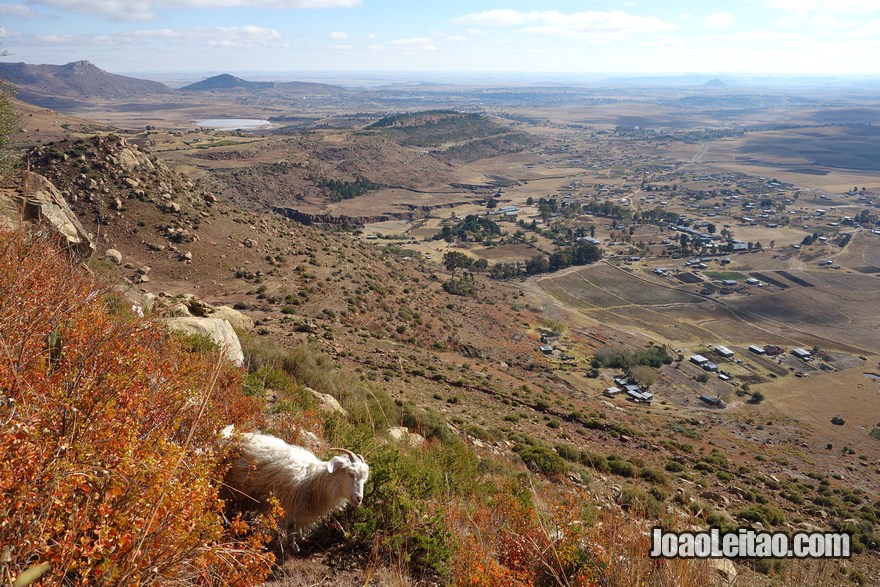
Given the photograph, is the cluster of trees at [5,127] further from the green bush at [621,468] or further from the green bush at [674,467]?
the green bush at [674,467]

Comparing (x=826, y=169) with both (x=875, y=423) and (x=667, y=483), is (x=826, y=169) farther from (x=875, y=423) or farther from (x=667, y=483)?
(x=667, y=483)

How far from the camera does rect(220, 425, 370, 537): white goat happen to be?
4.55 m

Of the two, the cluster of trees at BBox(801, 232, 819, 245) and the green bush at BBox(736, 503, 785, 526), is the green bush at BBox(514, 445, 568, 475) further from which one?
the cluster of trees at BBox(801, 232, 819, 245)

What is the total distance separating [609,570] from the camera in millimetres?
3895

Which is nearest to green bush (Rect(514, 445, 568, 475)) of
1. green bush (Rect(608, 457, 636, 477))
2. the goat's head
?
green bush (Rect(608, 457, 636, 477))

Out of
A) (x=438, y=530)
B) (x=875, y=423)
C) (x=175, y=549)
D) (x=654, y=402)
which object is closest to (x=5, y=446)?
(x=175, y=549)

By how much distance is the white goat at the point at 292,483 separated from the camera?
455 cm

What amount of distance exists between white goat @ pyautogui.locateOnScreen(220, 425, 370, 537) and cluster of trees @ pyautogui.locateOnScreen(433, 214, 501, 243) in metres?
74.4

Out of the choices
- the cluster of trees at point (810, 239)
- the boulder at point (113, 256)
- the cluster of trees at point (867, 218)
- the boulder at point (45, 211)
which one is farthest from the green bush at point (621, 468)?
the cluster of trees at point (867, 218)

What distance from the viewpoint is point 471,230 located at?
83125 millimetres

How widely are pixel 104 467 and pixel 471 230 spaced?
267ft

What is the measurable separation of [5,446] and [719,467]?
67.6ft

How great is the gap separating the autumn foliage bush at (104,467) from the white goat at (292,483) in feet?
1.24

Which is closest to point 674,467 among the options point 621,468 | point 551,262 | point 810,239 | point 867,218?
point 621,468
